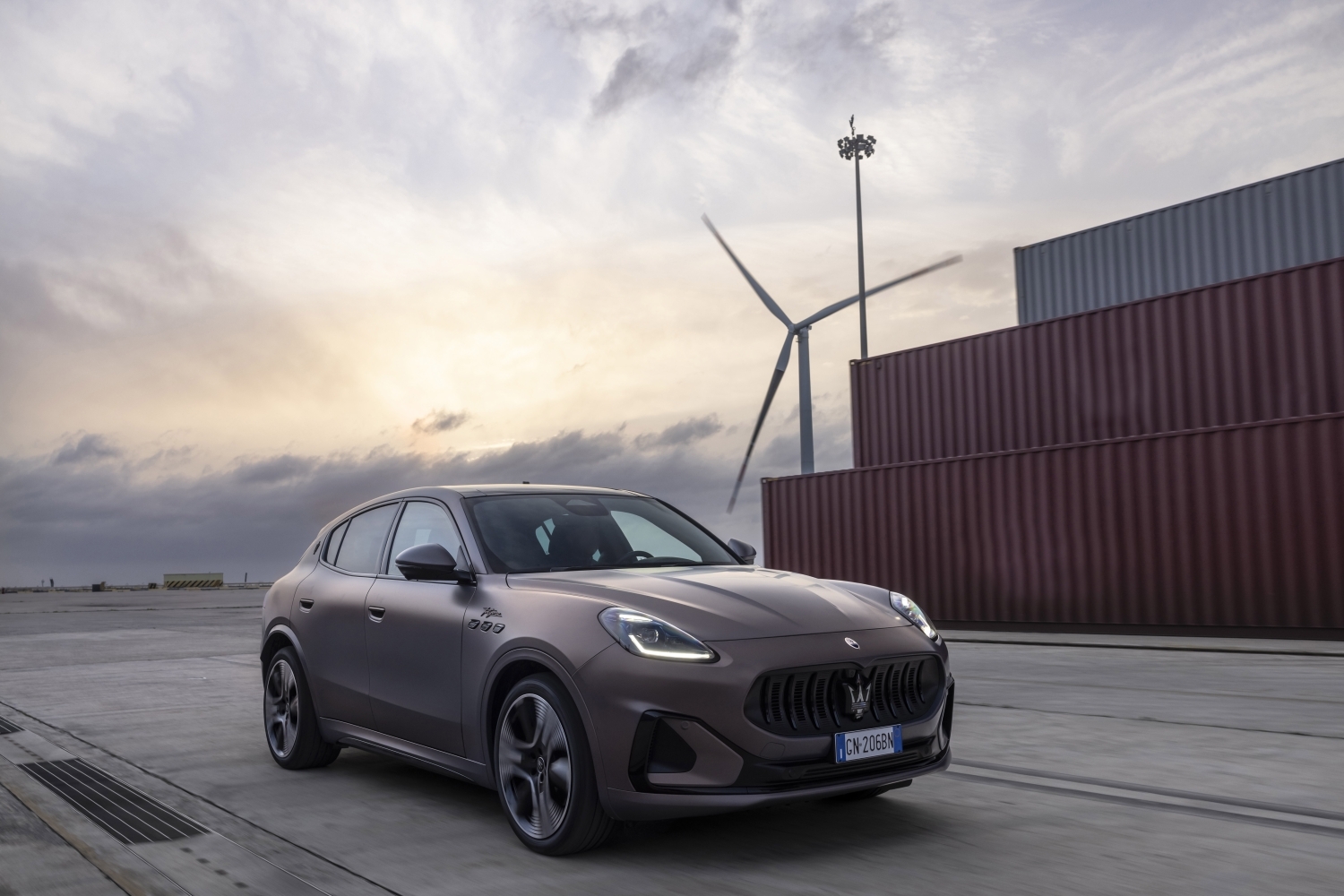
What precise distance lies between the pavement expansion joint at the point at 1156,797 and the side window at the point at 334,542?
3.58 meters

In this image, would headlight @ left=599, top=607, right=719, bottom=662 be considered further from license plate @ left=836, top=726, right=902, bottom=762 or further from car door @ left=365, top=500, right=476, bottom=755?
car door @ left=365, top=500, right=476, bottom=755

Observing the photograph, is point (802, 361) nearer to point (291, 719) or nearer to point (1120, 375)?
point (1120, 375)

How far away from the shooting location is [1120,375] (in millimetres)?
21109

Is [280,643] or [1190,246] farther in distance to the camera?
[1190,246]

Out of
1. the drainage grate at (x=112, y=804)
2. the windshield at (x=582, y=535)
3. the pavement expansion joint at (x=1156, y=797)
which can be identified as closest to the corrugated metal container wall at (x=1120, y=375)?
the pavement expansion joint at (x=1156, y=797)

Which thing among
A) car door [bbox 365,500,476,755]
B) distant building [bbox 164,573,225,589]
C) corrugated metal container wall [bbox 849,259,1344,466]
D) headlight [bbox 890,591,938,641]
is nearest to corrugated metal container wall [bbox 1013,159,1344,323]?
corrugated metal container wall [bbox 849,259,1344,466]

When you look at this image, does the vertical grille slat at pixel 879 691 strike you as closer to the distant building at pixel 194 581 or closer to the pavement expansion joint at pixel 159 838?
the pavement expansion joint at pixel 159 838

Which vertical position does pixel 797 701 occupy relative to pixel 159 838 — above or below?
above

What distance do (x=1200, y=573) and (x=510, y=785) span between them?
1633cm

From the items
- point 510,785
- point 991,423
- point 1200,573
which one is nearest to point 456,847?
point 510,785

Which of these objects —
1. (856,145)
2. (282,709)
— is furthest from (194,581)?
(282,709)

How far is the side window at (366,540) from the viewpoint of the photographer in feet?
20.4

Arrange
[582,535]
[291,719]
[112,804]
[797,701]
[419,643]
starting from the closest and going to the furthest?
1. [797,701]
2. [419,643]
3. [582,535]
4. [112,804]
5. [291,719]

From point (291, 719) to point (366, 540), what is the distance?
1.18 meters
